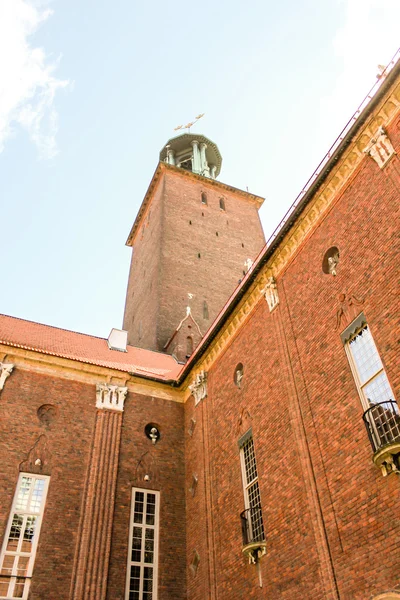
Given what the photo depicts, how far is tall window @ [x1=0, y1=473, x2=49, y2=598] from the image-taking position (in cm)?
1393

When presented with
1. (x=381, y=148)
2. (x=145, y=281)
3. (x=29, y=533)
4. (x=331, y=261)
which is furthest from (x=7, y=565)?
(x=145, y=281)

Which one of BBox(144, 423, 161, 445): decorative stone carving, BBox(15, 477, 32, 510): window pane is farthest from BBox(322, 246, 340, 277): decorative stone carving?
BBox(15, 477, 32, 510): window pane

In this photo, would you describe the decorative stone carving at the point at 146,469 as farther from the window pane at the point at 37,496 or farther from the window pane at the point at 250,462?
the window pane at the point at 250,462

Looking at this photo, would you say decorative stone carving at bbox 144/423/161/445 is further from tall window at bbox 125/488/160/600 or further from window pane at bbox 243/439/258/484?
window pane at bbox 243/439/258/484

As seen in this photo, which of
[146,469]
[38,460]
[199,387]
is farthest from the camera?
[199,387]

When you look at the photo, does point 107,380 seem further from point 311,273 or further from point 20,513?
point 311,273

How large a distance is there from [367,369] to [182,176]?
102ft

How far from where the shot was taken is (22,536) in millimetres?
14719

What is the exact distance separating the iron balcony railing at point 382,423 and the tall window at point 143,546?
9.24m

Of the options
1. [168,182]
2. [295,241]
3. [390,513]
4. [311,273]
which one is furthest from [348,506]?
[168,182]

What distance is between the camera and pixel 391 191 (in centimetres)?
1128

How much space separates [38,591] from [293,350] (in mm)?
9320

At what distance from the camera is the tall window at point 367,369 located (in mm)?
10383

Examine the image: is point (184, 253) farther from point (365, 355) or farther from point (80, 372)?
point (365, 355)
